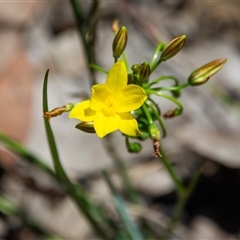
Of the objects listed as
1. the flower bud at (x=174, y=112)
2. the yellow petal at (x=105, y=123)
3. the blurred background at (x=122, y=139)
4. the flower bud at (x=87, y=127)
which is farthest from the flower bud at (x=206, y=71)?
the blurred background at (x=122, y=139)

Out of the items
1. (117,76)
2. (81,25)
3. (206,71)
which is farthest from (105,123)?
(81,25)

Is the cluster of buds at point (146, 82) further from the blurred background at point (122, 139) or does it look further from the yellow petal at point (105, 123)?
the blurred background at point (122, 139)

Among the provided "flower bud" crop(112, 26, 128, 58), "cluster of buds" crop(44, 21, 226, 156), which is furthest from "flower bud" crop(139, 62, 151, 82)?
"flower bud" crop(112, 26, 128, 58)

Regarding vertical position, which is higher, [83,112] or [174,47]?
[174,47]

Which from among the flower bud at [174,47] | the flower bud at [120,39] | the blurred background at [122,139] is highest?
the flower bud at [120,39]

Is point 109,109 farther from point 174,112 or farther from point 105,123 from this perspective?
point 174,112
